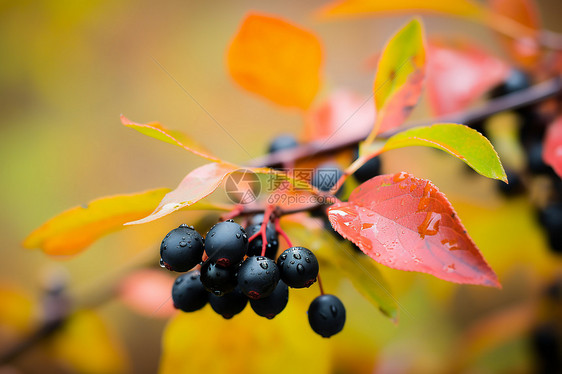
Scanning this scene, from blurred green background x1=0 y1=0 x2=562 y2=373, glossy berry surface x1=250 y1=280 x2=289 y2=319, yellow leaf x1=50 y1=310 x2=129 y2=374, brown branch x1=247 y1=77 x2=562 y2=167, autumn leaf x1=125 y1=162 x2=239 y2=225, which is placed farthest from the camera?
blurred green background x1=0 y1=0 x2=562 y2=373

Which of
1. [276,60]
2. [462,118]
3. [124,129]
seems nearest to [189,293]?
[276,60]

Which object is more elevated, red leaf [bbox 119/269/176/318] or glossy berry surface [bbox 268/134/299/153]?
glossy berry surface [bbox 268/134/299/153]

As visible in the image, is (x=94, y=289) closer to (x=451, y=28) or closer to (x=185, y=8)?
(x=185, y=8)

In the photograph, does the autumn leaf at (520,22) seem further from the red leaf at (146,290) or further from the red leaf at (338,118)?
the red leaf at (146,290)

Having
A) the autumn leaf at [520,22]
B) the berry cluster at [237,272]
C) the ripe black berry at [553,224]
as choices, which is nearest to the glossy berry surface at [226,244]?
the berry cluster at [237,272]

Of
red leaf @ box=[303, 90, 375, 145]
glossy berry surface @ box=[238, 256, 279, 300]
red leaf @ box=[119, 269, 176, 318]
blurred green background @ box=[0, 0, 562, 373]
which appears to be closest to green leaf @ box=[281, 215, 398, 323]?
glossy berry surface @ box=[238, 256, 279, 300]

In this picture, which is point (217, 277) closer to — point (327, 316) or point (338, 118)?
point (327, 316)

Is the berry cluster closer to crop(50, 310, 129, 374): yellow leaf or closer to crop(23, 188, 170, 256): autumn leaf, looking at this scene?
crop(23, 188, 170, 256): autumn leaf
